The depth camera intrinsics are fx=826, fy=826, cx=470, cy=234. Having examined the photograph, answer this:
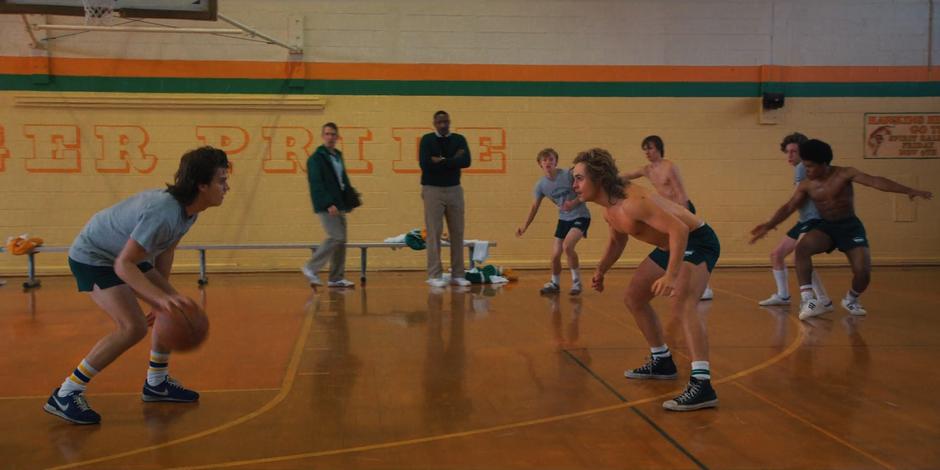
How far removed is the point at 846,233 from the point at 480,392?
4.86m

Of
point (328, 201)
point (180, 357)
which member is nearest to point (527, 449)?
point (180, 357)

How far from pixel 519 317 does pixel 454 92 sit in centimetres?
558

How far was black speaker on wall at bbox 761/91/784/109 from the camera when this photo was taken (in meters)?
13.2

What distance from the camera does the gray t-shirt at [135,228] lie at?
4.16 meters

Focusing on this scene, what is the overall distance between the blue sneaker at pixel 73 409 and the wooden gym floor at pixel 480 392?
5cm

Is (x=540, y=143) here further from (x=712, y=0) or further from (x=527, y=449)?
(x=527, y=449)

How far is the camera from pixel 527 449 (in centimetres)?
406

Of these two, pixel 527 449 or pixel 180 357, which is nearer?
pixel 527 449

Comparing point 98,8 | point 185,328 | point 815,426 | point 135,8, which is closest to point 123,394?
point 185,328

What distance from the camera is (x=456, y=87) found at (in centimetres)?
1288

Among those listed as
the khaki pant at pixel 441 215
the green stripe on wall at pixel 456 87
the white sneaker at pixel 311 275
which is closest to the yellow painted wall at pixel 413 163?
the green stripe on wall at pixel 456 87

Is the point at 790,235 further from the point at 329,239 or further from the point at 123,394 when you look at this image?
the point at 123,394

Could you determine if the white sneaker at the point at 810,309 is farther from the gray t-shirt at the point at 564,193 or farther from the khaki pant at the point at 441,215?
the khaki pant at the point at 441,215

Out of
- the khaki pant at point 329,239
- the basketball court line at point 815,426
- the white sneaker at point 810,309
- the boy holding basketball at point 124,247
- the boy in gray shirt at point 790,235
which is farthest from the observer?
the khaki pant at point 329,239
